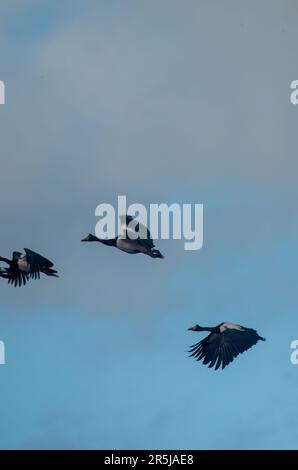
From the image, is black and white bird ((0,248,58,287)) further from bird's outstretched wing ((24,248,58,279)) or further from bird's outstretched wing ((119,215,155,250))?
bird's outstretched wing ((119,215,155,250))

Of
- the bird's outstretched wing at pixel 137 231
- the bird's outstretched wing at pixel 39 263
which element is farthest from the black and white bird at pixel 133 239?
the bird's outstretched wing at pixel 39 263

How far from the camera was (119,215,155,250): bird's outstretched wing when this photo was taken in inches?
960

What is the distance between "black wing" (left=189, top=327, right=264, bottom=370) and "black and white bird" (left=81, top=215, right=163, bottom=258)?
885 millimetres

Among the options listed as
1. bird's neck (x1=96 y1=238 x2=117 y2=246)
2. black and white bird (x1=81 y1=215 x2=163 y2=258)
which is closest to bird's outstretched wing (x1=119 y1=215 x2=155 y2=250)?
black and white bird (x1=81 y1=215 x2=163 y2=258)

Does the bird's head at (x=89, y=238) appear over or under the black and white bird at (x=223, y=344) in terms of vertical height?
over

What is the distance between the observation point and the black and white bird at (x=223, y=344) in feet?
79.9

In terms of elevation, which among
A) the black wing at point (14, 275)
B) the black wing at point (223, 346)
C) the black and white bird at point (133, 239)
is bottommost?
the black wing at point (223, 346)

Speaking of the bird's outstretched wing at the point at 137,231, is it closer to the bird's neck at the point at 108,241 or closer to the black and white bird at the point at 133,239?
the black and white bird at the point at 133,239

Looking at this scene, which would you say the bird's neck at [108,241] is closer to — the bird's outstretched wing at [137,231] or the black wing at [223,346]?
the bird's outstretched wing at [137,231]

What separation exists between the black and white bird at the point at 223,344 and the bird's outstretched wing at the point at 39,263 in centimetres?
136

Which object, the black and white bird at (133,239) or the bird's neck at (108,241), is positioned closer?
the black and white bird at (133,239)

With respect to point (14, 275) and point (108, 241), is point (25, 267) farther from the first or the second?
point (108, 241)

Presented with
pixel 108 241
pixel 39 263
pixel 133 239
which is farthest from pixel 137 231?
pixel 39 263
